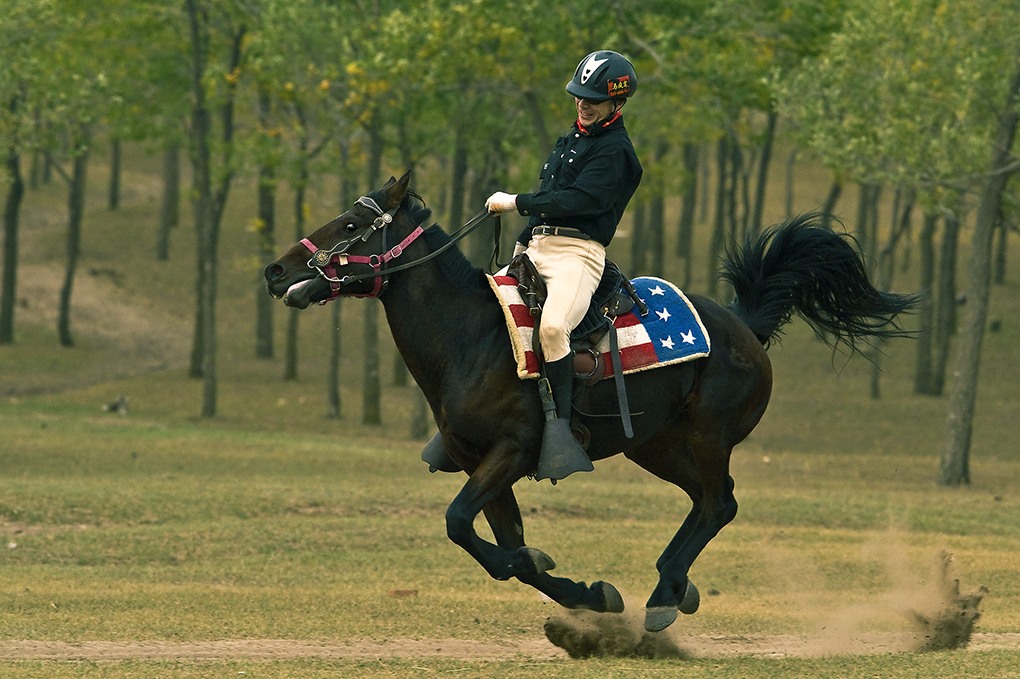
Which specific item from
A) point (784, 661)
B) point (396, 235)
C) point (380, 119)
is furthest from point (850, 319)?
point (380, 119)

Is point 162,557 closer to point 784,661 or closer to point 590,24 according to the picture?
point 784,661

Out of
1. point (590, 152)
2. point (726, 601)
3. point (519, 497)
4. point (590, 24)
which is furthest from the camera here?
point (590, 24)

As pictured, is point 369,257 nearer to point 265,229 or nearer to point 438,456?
point 438,456

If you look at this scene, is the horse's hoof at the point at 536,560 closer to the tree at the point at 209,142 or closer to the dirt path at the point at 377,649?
the dirt path at the point at 377,649

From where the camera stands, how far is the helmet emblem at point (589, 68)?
404 inches

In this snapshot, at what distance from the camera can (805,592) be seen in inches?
577

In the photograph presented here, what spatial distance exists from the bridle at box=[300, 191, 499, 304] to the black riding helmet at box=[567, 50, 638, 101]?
1.06 m

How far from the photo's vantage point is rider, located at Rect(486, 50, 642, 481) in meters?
10.0

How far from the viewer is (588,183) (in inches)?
402

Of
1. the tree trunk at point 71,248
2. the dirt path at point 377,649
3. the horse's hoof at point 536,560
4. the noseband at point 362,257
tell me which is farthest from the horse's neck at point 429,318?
the tree trunk at point 71,248

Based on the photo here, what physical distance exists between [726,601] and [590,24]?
1749 centimetres

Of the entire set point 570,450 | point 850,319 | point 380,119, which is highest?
point 380,119

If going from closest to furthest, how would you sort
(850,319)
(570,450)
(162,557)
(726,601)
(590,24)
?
(570,450)
(850,319)
(726,601)
(162,557)
(590,24)

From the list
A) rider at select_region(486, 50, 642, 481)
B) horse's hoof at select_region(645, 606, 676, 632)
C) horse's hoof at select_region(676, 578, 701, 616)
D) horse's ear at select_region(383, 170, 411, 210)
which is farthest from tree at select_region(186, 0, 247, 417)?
horse's hoof at select_region(645, 606, 676, 632)
